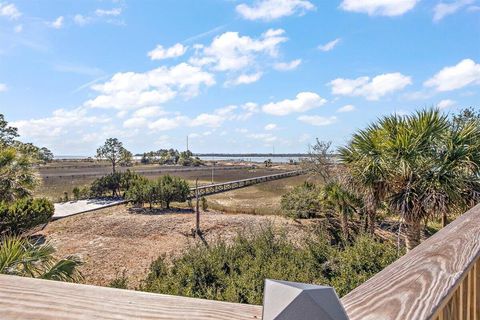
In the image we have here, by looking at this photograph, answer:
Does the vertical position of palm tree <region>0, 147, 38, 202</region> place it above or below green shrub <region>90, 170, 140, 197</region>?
above

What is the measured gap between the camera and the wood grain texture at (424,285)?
638 mm

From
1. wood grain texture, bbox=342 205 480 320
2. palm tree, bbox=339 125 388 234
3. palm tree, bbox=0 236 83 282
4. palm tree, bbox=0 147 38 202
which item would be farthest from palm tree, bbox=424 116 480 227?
palm tree, bbox=0 147 38 202

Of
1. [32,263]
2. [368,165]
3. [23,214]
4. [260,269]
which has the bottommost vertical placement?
[260,269]

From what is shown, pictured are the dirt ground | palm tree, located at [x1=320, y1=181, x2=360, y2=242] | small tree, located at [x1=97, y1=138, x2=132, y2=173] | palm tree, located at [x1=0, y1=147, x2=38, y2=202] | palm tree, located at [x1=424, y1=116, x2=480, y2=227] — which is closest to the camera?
palm tree, located at [x1=424, y1=116, x2=480, y2=227]

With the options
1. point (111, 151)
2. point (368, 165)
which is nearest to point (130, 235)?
point (368, 165)

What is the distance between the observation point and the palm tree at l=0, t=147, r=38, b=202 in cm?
1086

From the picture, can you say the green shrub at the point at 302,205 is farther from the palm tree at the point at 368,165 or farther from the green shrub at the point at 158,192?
the palm tree at the point at 368,165

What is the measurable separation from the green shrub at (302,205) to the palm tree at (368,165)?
797 centimetres

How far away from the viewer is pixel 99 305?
569 millimetres

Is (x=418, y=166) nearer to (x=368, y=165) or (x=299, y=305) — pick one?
(x=368, y=165)

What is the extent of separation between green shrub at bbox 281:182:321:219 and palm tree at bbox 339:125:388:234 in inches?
314

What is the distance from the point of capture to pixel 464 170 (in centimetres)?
625

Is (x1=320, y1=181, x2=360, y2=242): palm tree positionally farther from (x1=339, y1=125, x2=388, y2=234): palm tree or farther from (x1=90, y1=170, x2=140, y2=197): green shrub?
(x1=90, y1=170, x2=140, y2=197): green shrub

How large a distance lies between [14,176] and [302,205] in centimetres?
1205
